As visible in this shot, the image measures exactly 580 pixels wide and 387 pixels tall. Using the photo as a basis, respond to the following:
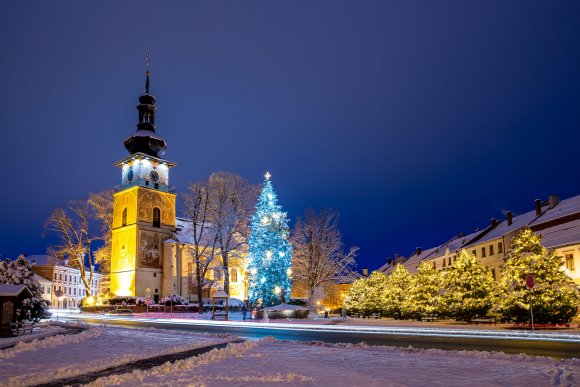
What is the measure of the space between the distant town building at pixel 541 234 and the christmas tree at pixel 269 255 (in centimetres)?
1295

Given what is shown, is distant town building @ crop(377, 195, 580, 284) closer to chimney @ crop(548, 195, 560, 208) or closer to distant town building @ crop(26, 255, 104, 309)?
chimney @ crop(548, 195, 560, 208)

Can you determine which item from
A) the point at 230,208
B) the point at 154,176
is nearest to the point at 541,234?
the point at 230,208

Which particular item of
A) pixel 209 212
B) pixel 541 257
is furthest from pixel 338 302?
pixel 541 257

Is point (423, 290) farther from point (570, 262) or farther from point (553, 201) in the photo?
point (553, 201)

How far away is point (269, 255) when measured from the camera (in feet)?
138

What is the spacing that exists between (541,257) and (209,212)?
33.3 m

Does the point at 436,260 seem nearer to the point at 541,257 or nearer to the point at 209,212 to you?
the point at 209,212

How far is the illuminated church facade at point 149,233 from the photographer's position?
62469mm

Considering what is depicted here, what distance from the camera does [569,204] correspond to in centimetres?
4500

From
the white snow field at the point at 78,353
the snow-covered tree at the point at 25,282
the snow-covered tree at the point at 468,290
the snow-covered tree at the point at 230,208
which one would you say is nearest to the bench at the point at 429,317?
the snow-covered tree at the point at 468,290

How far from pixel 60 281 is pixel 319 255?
250ft

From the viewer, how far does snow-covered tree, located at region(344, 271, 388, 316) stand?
44.2 metres

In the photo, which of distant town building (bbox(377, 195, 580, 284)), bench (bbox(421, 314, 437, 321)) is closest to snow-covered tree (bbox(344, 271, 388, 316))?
distant town building (bbox(377, 195, 580, 284))

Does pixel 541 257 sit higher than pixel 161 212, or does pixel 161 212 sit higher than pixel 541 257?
pixel 161 212
